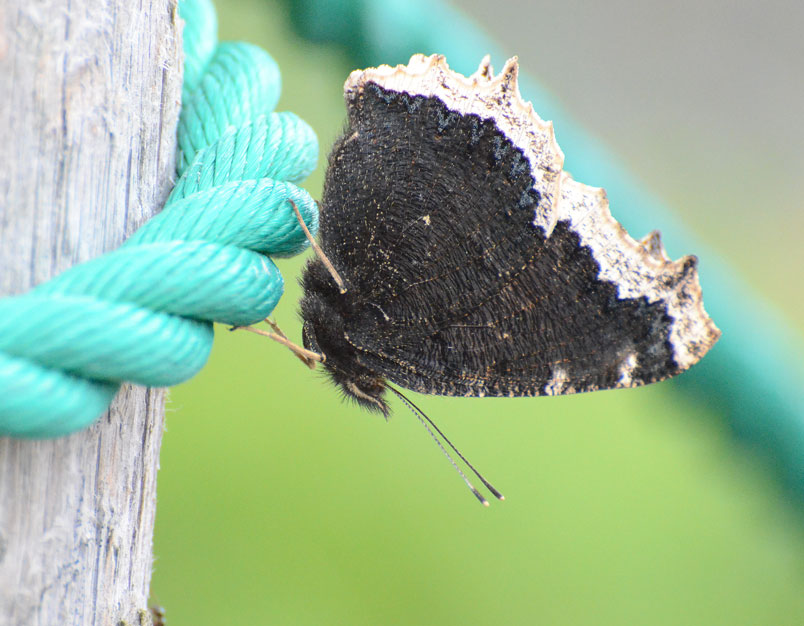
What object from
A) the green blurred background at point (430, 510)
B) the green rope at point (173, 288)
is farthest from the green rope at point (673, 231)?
the green rope at point (173, 288)

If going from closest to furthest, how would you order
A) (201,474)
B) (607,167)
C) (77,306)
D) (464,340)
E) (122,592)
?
(77,306), (122,592), (464,340), (607,167), (201,474)

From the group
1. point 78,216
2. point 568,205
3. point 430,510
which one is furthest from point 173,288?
point 430,510

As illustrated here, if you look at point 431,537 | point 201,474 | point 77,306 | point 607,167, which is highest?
point 607,167

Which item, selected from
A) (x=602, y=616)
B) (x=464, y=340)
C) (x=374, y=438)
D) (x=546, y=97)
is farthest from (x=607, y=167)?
(x=602, y=616)

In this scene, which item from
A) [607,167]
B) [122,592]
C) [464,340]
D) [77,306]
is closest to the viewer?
[77,306]

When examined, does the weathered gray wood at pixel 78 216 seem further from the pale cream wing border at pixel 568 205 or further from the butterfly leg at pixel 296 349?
the pale cream wing border at pixel 568 205

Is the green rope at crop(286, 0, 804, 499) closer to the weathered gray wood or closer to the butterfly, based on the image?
the butterfly

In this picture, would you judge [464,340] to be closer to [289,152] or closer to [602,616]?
[289,152]
